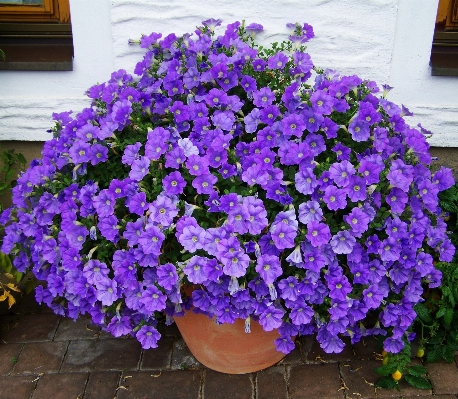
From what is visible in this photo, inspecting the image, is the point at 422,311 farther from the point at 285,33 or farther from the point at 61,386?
the point at 61,386

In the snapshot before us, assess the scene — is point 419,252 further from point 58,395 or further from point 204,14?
point 58,395

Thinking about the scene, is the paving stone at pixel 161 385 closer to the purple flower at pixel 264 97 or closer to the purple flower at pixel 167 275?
the purple flower at pixel 167 275

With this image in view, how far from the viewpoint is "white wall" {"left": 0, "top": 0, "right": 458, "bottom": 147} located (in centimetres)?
305

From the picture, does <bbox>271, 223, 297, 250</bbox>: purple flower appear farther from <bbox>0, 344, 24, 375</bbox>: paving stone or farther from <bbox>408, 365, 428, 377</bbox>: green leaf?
<bbox>0, 344, 24, 375</bbox>: paving stone

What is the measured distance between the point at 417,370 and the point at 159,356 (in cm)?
134

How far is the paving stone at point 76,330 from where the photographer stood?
318 cm

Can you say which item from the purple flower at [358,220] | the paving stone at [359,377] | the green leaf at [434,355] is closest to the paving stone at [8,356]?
the paving stone at [359,377]

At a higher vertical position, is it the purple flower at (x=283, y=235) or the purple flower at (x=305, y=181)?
the purple flower at (x=305, y=181)

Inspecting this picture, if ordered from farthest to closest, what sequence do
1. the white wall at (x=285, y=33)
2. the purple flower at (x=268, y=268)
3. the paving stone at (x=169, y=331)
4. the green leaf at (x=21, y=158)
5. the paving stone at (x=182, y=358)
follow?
the green leaf at (x=21, y=158)
the paving stone at (x=169, y=331)
the white wall at (x=285, y=33)
the paving stone at (x=182, y=358)
the purple flower at (x=268, y=268)

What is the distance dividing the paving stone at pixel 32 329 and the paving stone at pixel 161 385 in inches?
24.7

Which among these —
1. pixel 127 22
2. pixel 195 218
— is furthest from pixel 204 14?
pixel 195 218

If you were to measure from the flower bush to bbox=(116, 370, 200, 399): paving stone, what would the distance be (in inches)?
17.5

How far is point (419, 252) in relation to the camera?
2465mm

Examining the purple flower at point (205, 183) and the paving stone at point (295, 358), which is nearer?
the purple flower at point (205, 183)
